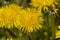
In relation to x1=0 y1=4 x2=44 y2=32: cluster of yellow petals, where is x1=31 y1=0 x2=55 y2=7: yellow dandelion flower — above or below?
above

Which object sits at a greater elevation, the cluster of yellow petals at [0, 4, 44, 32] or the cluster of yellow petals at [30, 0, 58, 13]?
the cluster of yellow petals at [30, 0, 58, 13]

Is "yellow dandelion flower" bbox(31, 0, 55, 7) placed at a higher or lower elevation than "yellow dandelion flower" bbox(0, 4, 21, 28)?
higher

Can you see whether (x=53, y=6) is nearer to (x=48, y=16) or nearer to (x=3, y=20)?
(x=48, y=16)

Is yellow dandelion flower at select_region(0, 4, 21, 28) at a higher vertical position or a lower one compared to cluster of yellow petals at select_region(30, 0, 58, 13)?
lower

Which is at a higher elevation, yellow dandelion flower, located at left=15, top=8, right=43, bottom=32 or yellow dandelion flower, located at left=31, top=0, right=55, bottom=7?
yellow dandelion flower, located at left=31, top=0, right=55, bottom=7

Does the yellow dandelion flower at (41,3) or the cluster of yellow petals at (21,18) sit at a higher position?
the yellow dandelion flower at (41,3)

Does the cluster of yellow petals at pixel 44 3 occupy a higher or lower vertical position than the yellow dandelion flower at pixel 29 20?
higher

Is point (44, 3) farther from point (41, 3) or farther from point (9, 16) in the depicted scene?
point (9, 16)

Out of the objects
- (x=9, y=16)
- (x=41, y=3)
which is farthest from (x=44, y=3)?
(x=9, y=16)
